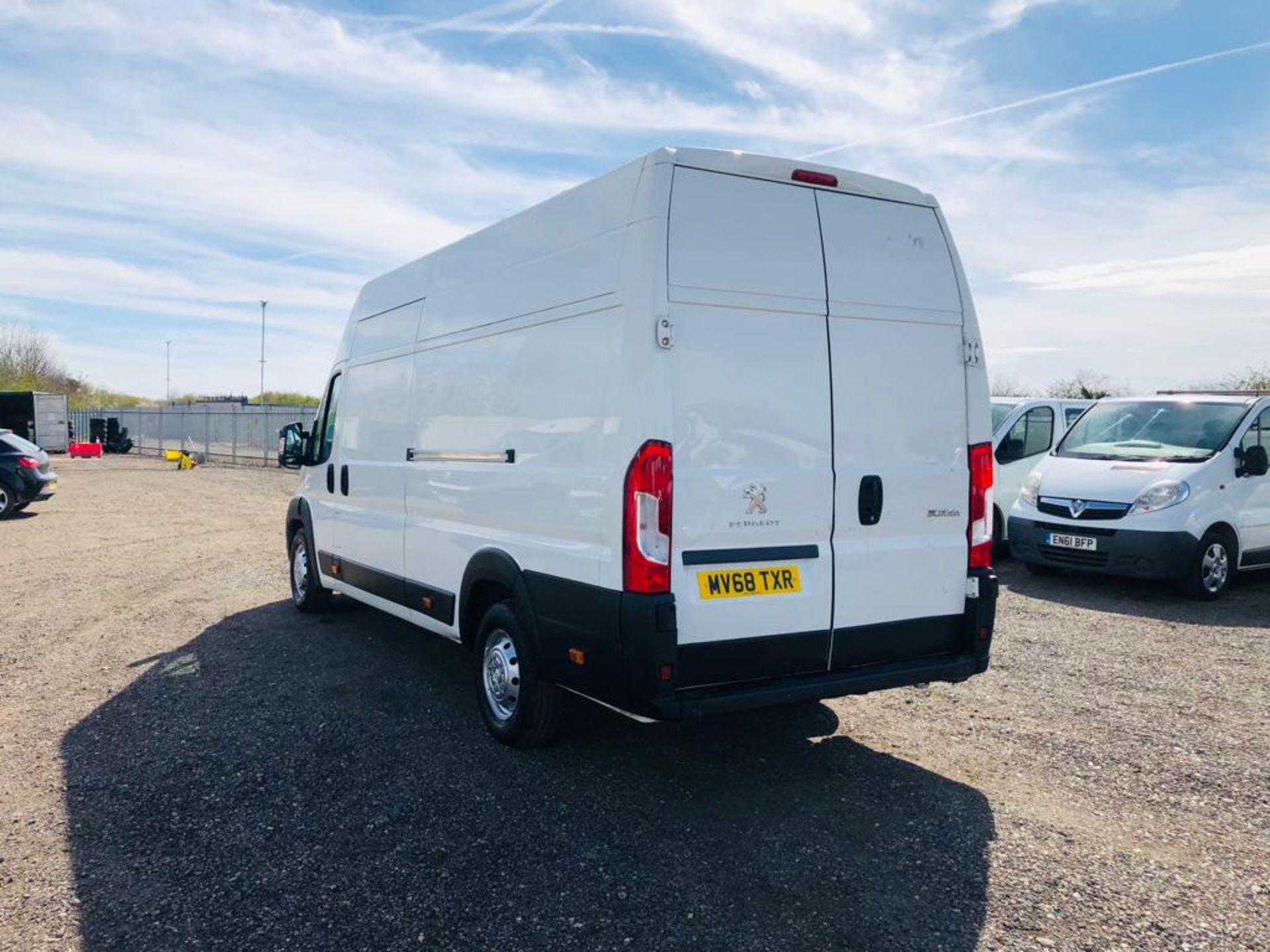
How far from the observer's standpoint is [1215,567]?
891 cm

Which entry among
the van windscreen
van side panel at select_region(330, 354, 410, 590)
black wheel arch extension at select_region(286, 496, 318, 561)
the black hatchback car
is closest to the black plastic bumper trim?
van side panel at select_region(330, 354, 410, 590)

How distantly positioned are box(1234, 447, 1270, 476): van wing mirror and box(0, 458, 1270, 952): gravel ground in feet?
8.34

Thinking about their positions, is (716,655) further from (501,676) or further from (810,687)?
(501,676)

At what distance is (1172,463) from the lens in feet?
29.5

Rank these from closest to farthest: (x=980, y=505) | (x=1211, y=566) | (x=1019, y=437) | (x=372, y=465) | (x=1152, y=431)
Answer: (x=980, y=505), (x=372, y=465), (x=1211, y=566), (x=1152, y=431), (x=1019, y=437)

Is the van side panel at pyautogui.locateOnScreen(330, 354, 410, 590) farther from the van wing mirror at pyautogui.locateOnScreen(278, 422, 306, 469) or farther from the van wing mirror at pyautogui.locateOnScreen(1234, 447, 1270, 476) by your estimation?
the van wing mirror at pyautogui.locateOnScreen(1234, 447, 1270, 476)

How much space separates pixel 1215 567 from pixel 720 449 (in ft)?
23.4

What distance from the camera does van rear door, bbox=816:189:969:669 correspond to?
432cm

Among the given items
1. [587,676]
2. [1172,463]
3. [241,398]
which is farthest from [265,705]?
[241,398]

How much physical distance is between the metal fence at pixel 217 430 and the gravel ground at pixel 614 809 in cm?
2135

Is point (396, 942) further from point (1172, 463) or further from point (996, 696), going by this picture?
point (1172, 463)

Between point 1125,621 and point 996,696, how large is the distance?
287 cm

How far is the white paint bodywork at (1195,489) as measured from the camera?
8.70m

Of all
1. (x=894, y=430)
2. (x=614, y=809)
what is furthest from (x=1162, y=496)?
(x=614, y=809)
